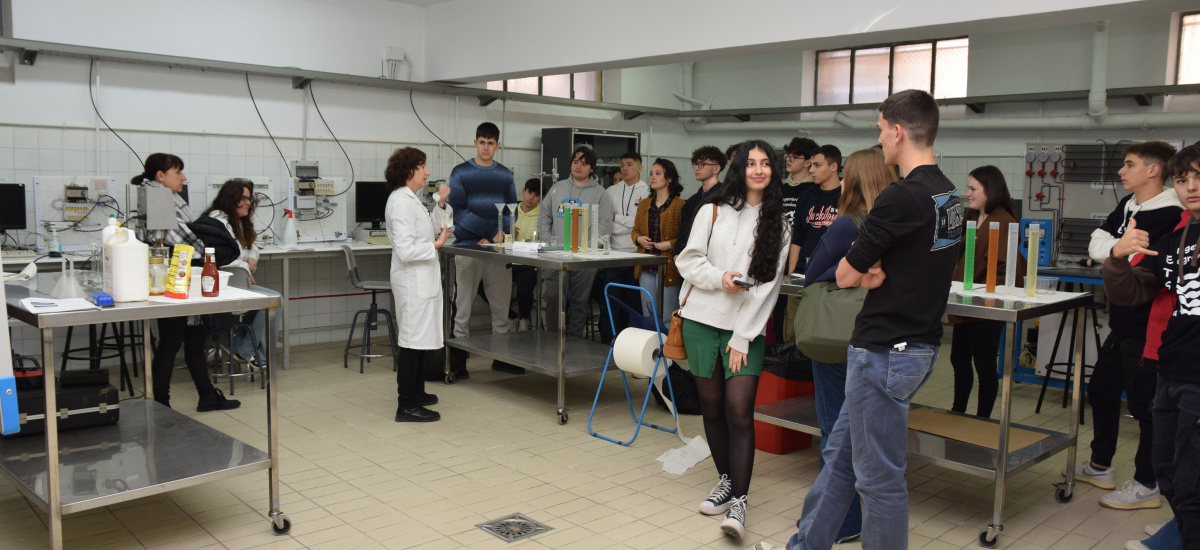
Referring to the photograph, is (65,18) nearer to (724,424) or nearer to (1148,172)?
(724,424)

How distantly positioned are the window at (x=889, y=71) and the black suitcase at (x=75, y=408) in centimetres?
Answer: 804

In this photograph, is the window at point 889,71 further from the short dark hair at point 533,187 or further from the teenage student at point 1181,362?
the teenage student at point 1181,362

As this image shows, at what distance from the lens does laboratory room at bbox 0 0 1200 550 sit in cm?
313

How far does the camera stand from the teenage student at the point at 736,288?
333 centimetres

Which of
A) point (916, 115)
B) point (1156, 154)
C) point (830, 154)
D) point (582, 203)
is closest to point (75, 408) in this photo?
point (916, 115)

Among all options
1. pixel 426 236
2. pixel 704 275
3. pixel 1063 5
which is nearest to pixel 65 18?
pixel 426 236

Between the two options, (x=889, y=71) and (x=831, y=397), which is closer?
(x=831, y=397)

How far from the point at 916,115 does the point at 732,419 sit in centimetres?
143

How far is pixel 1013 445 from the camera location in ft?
12.3

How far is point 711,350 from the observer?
343 cm

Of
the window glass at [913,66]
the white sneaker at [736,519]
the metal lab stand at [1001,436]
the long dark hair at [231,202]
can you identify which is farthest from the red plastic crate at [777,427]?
the window glass at [913,66]

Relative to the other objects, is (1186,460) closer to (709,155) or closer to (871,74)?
(709,155)

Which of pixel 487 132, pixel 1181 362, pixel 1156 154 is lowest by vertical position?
pixel 1181 362

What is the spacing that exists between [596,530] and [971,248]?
7.07 ft
